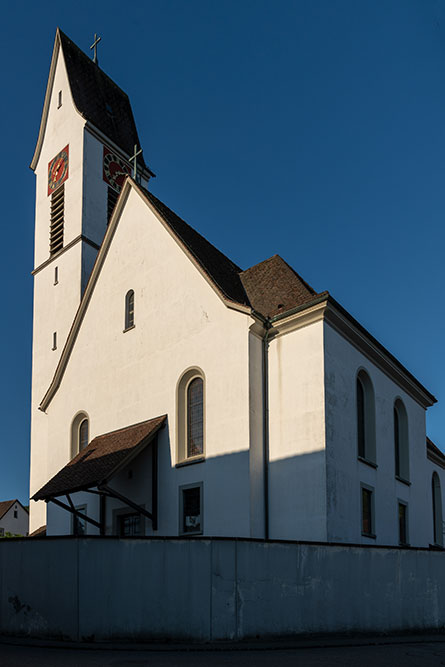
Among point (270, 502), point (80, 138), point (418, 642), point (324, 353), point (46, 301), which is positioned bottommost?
point (418, 642)

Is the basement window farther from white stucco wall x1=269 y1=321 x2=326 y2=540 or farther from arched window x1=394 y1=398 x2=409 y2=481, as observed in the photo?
arched window x1=394 y1=398 x2=409 y2=481

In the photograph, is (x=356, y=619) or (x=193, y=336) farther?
(x=193, y=336)

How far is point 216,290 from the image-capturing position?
20.0m

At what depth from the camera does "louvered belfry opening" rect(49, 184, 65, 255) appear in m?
31.6

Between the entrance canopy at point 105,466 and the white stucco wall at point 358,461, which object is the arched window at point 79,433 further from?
the white stucco wall at point 358,461

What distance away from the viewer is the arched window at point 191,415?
19.7 metres

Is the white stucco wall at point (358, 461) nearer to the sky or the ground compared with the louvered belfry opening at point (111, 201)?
nearer to the ground

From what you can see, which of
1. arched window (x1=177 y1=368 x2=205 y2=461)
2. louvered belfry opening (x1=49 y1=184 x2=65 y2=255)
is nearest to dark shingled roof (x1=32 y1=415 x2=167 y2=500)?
arched window (x1=177 y1=368 x2=205 y2=461)

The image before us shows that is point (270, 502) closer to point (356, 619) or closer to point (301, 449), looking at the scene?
point (301, 449)

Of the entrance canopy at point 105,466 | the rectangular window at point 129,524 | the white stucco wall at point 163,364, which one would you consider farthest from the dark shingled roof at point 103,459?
the rectangular window at point 129,524

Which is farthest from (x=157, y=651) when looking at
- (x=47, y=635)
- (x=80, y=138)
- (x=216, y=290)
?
(x=80, y=138)

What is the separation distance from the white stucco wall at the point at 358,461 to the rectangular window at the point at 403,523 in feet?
0.77

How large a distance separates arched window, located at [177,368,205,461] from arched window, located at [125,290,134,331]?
3544 millimetres

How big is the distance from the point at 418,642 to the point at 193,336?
10143 millimetres
